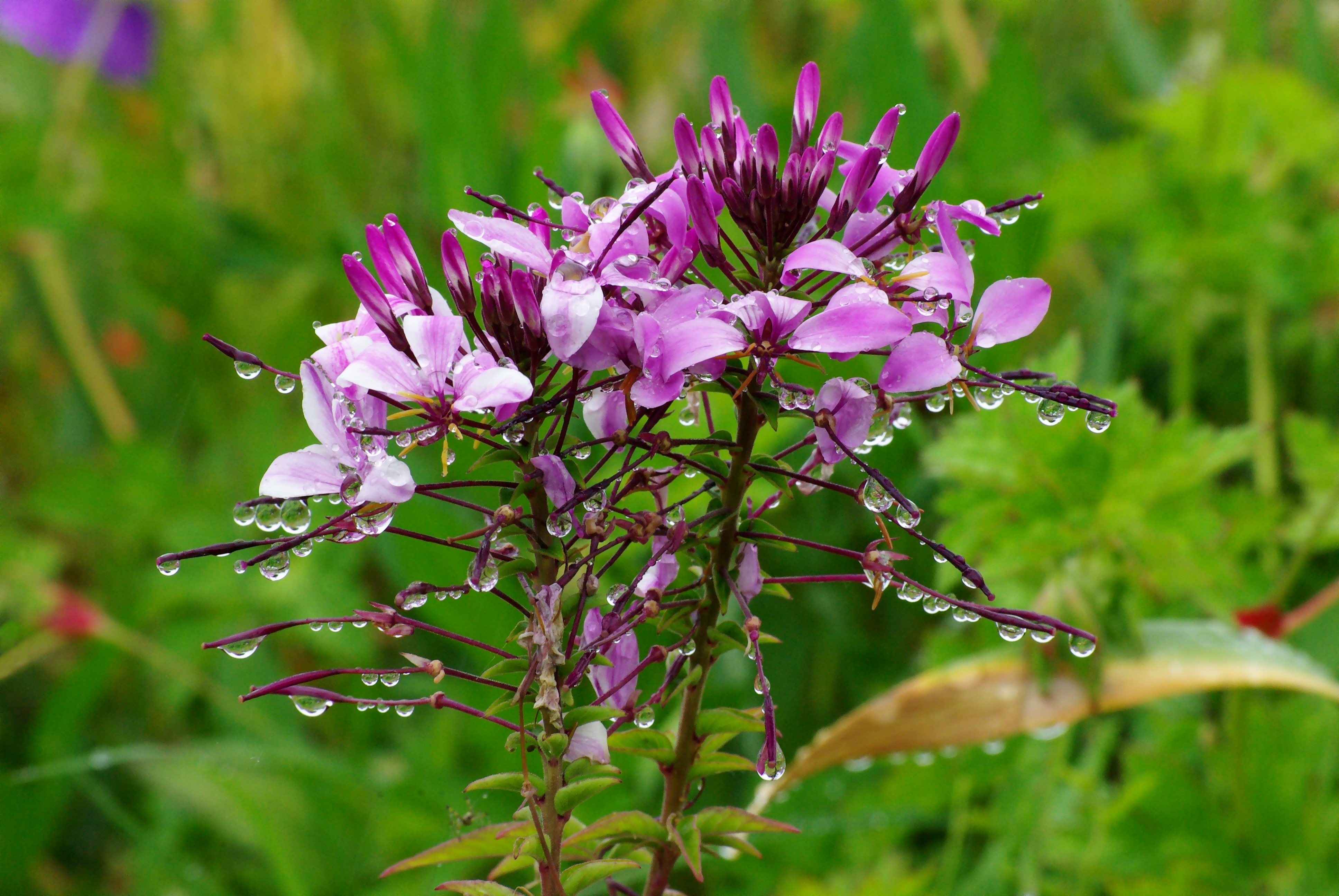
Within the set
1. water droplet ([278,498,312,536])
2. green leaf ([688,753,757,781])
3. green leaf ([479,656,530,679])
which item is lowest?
green leaf ([688,753,757,781])

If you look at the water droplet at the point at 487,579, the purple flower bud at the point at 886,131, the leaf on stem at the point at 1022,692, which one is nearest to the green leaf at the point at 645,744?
the water droplet at the point at 487,579

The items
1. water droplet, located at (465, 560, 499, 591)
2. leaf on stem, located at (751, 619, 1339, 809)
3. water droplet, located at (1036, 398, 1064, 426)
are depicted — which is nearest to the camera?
water droplet, located at (465, 560, 499, 591)

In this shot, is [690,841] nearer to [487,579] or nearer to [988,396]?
[487,579]

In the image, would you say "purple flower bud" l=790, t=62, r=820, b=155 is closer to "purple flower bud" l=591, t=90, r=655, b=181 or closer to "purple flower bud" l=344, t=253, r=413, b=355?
"purple flower bud" l=591, t=90, r=655, b=181

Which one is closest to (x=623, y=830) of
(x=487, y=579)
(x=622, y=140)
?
(x=487, y=579)

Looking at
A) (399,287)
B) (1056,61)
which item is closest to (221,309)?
(399,287)

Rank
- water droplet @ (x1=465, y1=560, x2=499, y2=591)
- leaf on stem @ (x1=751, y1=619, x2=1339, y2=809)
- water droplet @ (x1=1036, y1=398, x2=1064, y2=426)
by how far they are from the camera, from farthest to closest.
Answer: leaf on stem @ (x1=751, y1=619, x2=1339, y2=809) < water droplet @ (x1=1036, y1=398, x2=1064, y2=426) < water droplet @ (x1=465, y1=560, x2=499, y2=591)

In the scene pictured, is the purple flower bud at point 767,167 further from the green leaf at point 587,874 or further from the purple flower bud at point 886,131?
the green leaf at point 587,874

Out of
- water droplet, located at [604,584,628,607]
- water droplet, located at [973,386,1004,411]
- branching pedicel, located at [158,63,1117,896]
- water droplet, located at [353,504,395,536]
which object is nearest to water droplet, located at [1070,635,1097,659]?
branching pedicel, located at [158,63,1117,896]
